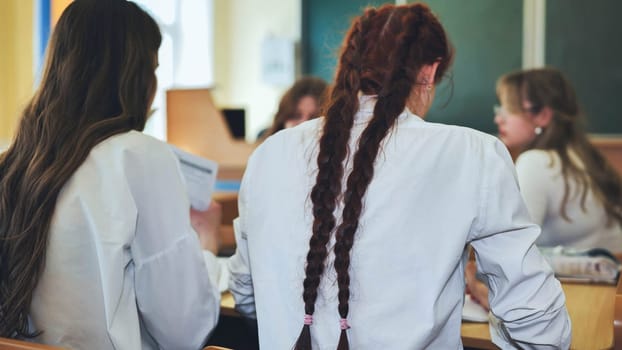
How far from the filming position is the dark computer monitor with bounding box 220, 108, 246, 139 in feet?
15.4

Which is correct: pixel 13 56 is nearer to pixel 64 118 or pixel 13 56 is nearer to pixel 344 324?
pixel 64 118

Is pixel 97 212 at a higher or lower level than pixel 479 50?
lower

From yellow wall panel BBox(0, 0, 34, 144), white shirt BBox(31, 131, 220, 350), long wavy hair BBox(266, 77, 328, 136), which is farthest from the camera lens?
yellow wall panel BBox(0, 0, 34, 144)

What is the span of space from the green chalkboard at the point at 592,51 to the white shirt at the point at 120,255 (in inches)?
181

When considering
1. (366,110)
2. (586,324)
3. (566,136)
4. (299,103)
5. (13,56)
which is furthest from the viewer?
(13,56)

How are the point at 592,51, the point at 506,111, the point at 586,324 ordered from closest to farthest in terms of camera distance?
1. the point at 586,324
2. the point at 506,111
3. the point at 592,51

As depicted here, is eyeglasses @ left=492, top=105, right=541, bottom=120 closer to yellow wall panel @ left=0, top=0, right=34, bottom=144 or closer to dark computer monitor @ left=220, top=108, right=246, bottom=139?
dark computer monitor @ left=220, top=108, right=246, bottom=139

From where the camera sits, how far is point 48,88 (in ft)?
4.16

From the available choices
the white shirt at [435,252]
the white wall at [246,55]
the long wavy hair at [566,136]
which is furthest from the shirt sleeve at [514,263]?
the white wall at [246,55]

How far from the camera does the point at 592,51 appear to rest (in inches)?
205

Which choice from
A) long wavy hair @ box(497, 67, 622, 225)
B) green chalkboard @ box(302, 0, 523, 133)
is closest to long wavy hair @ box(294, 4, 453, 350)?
long wavy hair @ box(497, 67, 622, 225)

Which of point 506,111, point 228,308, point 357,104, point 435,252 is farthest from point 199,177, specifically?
point 506,111

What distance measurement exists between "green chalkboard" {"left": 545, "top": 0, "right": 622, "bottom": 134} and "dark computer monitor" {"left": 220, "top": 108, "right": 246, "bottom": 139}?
2.48 meters

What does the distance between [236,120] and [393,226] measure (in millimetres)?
3743
